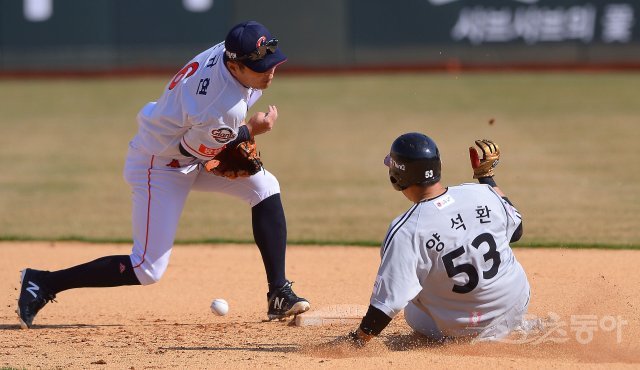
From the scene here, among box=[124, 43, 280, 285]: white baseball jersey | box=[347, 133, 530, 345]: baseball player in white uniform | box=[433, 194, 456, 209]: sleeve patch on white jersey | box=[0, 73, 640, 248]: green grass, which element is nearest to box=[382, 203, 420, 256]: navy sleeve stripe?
box=[347, 133, 530, 345]: baseball player in white uniform

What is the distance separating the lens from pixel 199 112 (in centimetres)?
484

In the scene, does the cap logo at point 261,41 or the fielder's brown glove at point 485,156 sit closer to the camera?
the fielder's brown glove at point 485,156

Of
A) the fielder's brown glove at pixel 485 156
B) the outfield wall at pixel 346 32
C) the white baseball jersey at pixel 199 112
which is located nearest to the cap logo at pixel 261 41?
the white baseball jersey at pixel 199 112

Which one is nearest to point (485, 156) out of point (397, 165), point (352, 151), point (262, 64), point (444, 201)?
point (444, 201)

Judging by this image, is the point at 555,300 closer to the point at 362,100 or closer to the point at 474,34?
the point at 362,100

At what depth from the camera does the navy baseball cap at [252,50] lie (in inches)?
190

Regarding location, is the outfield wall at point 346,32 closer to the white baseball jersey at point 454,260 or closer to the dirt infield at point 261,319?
the dirt infield at point 261,319

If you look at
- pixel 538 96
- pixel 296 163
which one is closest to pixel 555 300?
pixel 296 163

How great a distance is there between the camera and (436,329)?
459 cm

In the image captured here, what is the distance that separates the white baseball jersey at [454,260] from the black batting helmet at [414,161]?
0.37 ft

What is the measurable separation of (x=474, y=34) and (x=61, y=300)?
15.9m

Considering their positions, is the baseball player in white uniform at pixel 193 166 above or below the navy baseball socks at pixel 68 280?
above

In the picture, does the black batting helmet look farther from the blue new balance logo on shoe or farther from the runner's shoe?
the blue new balance logo on shoe

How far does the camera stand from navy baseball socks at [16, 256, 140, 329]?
5.19 m
